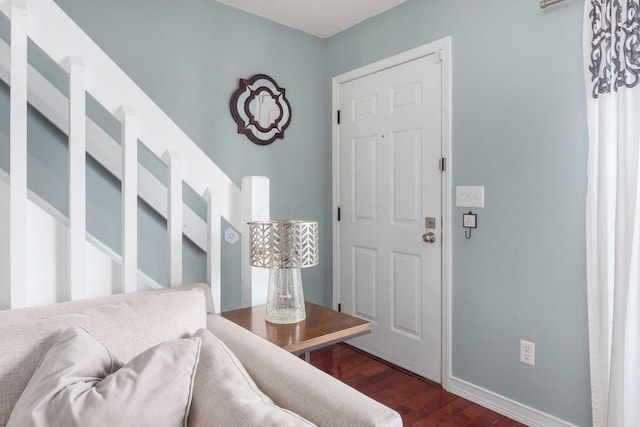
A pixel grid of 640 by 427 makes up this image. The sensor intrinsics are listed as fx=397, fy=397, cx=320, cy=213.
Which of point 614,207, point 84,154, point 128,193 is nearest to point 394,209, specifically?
point 614,207

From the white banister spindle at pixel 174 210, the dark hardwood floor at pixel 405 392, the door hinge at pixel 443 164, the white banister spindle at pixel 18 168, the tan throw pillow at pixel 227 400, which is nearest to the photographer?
the tan throw pillow at pixel 227 400

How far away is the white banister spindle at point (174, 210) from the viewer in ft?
4.96

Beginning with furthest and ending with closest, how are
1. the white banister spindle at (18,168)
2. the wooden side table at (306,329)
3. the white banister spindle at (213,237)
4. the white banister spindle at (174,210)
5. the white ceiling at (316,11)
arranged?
the white ceiling at (316,11) < the white banister spindle at (213,237) < the white banister spindle at (174,210) < the wooden side table at (306,329) < the white banister spindle at (18,168)

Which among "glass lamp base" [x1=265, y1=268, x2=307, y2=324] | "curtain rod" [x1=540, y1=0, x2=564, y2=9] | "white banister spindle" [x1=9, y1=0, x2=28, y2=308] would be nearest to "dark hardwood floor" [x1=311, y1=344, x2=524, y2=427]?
"glass lamp base" [x1=265, y1=268, x2=307, y2=324]

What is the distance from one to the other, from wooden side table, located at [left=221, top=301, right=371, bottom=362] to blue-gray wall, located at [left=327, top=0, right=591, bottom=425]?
1005mm

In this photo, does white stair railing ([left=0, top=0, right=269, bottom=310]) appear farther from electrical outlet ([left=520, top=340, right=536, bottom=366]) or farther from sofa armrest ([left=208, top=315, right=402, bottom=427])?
electrical outlet ([left=520, top=340, right=536, bottom=366])

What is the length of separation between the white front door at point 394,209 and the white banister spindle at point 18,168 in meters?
2.00

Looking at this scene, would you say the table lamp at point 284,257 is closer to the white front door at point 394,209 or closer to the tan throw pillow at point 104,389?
the tan throw pillow at point 104,389

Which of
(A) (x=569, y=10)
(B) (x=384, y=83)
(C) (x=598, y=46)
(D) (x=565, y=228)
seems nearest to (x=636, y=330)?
(D) (x=565, y=228)

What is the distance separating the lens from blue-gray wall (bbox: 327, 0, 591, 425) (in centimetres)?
186

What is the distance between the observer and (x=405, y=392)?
236cm

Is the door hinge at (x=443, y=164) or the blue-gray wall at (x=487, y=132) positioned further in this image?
the door hinge at (x=443, y=164)

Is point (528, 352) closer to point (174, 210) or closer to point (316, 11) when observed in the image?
point (174, 210)

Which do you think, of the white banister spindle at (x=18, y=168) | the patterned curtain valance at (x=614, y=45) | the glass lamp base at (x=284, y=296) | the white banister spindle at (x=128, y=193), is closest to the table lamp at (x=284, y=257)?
the glass lamp base at (x=284, y=296)
